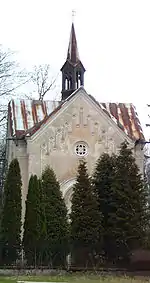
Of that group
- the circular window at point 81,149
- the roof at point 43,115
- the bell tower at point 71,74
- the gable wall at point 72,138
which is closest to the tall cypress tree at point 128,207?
the gable wall at point 72,138

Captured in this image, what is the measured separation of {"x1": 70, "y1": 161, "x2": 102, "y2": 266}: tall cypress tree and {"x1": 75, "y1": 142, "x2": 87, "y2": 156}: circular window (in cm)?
628

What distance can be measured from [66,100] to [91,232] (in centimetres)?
1052

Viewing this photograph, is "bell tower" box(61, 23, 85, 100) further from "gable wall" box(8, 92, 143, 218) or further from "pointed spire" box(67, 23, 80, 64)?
"gable wall" box(8, 92, 143, 218)

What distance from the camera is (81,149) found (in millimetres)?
34875

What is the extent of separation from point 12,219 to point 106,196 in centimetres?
478

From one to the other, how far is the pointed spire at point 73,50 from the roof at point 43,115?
2982mm

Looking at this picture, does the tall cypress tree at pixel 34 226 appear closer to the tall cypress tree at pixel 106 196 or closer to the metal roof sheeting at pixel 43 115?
the tall cypress tree at pixel 106 196

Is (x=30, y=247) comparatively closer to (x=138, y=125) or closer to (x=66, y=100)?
(x=66, y=100)

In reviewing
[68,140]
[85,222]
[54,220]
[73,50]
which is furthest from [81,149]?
[85,222]

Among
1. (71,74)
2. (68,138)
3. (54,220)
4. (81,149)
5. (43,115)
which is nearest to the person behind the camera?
(54,220)

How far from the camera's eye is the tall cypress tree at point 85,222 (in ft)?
87.4

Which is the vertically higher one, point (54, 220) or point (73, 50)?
point (73, 50)

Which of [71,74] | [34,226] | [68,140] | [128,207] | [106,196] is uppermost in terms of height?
[71,74]

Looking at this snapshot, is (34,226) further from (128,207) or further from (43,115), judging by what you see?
(43,115)
